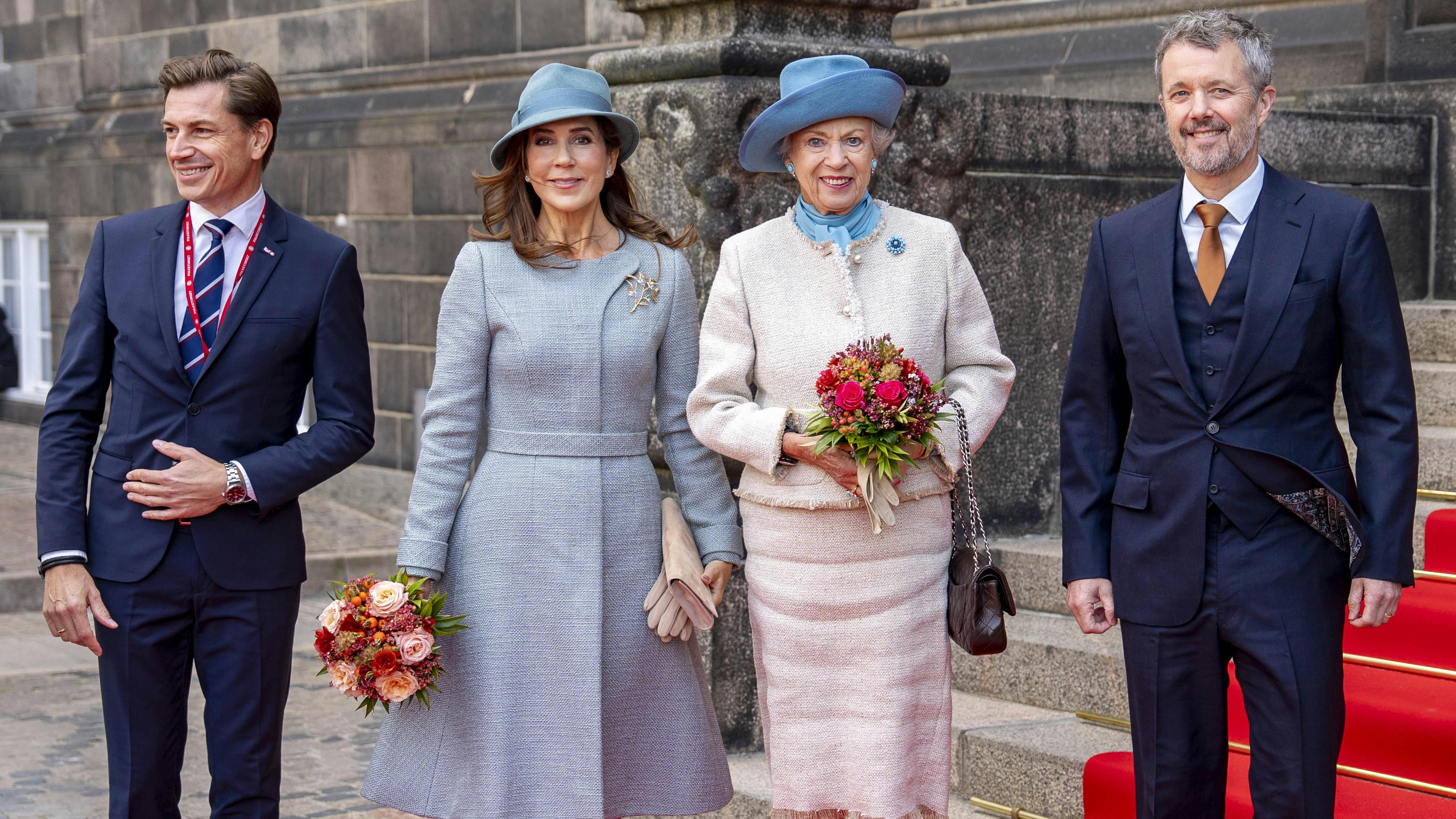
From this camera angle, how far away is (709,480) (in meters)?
3.85

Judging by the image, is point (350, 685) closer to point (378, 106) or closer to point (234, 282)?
point (234, 282)

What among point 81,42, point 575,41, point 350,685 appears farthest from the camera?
point 81,42

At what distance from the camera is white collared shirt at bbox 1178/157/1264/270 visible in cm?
331

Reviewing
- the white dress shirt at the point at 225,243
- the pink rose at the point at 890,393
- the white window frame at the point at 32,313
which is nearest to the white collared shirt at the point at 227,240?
the white dress shirt at the point at 225,243

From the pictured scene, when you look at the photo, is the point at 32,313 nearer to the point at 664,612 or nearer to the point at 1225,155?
the point at 664,612

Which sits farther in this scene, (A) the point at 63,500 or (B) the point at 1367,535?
(A) the point at 63,500

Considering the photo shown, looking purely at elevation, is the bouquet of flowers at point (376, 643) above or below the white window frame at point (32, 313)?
below

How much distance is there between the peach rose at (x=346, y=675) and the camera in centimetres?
345

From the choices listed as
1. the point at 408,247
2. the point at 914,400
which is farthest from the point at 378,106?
the point at 914,400

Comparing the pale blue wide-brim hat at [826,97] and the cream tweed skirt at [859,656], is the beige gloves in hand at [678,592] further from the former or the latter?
the pale blue wide-brim hat at [826,97]

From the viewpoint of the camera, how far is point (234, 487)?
141 inches

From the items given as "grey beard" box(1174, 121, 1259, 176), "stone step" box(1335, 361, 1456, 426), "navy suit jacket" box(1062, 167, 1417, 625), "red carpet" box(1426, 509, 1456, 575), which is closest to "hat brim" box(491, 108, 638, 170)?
"navy suit jacket" box(1062, 167, 1417, 625)

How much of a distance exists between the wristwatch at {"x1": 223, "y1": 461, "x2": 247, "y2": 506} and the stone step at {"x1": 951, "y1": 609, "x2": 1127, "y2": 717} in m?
2.23

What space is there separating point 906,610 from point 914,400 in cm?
53
